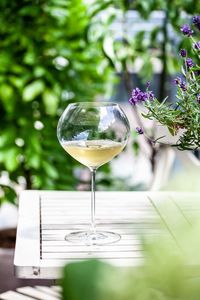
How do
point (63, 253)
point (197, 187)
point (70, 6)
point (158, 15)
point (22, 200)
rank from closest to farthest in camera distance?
point (197, 187), point (63, 253), point (22, 200), point (70, 6), point (158, 15)

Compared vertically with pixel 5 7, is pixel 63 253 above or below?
below

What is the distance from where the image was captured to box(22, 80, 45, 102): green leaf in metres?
2.97

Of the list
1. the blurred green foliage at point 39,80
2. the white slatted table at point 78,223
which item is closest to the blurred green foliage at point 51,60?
the blurred green foliage at point 39,80

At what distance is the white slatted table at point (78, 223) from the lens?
1185 mm

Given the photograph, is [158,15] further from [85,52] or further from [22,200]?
[22,200]

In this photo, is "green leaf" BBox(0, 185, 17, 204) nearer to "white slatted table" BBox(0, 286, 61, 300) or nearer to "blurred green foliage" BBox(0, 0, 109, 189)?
"blurred green foliage" BBox(0, 0, 109, 189)

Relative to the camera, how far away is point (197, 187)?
0.51 m

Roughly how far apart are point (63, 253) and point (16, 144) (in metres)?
1.85

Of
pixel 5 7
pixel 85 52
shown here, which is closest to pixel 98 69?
pixel 85 52

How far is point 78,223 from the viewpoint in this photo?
1471 mm

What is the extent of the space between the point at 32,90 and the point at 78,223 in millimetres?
1574

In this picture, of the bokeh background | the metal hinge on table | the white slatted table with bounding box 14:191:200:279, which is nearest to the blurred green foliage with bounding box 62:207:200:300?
the white slatted table with bounding box 14:191:200:279

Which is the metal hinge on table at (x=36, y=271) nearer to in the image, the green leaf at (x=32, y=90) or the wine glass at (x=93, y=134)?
the wine glass at (x=93, y=134)

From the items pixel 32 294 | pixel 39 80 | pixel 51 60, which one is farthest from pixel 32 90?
pixel 32 294
